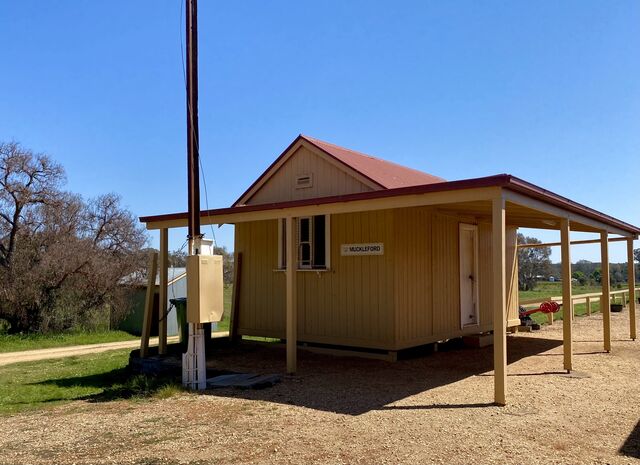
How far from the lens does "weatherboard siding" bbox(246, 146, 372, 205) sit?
1087 cm

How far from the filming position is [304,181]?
1155cm

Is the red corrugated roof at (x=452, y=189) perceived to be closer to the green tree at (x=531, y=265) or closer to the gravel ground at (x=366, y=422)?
the gravel ground at (x=366, y=422)

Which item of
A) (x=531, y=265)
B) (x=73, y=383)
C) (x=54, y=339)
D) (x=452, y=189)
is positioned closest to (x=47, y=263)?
(x=54, y=339)

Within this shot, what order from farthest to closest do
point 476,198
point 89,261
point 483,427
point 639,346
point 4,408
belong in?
point 89,261 → point 639,346 → point 4,408 → point 476,198 → point 483,427

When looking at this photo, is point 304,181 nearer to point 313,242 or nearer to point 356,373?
point 313,242

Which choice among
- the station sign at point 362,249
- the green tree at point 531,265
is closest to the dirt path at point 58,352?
the station sign at point 362,249

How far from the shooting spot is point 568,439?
512 centimetres

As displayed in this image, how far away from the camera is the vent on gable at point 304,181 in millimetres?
11445

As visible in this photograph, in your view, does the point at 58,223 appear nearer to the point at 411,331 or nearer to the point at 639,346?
the point at 411,331

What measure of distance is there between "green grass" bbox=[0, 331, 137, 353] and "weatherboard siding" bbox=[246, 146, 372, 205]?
6619 mm

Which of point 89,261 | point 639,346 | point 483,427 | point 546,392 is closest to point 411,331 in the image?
point 546,392

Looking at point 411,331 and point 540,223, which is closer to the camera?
point 411,331

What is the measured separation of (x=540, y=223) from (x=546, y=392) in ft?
17.9

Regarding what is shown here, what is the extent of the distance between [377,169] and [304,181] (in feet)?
4.95
